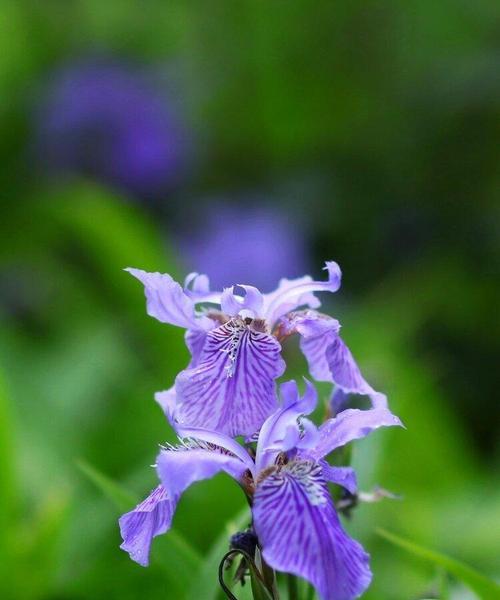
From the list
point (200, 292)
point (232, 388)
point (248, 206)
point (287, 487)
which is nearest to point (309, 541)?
point (287, 487)

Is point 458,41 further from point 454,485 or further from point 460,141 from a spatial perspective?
point 454,485

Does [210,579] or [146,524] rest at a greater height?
[146,524]

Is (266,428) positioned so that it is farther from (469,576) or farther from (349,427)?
(469,576)

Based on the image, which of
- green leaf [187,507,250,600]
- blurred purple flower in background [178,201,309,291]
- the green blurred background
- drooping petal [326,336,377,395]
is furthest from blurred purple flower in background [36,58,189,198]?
drooping petal [326,336,377,395]

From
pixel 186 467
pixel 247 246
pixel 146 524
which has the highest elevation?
pixel 186 467

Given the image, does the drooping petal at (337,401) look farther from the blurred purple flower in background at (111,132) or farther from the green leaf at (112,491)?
the blurred purple flower in background at (111,132)

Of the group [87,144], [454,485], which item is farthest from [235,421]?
[87,144]
